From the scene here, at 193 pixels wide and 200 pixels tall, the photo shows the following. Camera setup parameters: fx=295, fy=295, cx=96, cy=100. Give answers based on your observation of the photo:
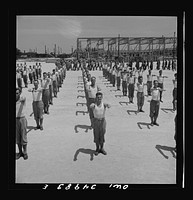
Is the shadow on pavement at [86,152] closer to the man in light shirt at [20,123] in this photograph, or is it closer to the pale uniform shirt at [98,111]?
the pale uniform shirt at [98,111]

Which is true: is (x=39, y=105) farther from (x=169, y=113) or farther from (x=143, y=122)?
(x=169, y=113)

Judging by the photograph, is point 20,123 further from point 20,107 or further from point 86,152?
point 86,152

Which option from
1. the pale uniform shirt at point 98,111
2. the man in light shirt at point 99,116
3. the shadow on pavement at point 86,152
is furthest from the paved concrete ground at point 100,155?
the pale uniform shirt at point 98,111

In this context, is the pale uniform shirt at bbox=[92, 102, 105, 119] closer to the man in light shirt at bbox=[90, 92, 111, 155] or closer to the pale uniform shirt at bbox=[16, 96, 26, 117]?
the man in light shirt at bbox=[90, 92, 111, 155]

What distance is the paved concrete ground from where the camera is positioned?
6.25 m

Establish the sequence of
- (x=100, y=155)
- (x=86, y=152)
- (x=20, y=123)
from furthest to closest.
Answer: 1. (x=86, y=152)
2. (x=100, y=155)
3. (x=20, y=123)

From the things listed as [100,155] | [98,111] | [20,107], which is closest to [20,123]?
[20,107]

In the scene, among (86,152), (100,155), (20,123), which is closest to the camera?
(20,123)

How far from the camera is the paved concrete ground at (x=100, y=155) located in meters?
6.25

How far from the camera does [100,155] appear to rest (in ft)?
24.1

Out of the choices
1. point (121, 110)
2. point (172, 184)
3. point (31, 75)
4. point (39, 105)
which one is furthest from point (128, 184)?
point (31, 75)
